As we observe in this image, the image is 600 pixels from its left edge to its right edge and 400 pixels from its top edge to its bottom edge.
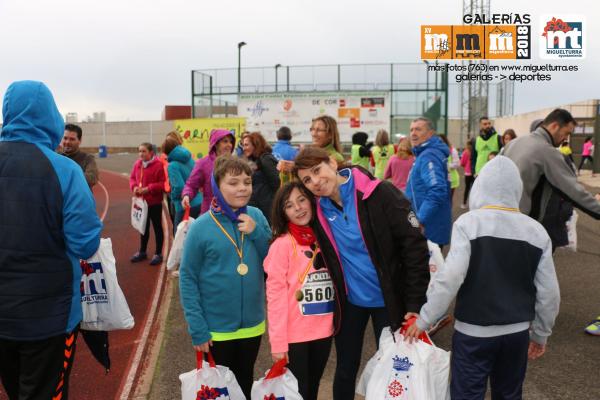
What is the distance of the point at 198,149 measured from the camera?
16062 mm

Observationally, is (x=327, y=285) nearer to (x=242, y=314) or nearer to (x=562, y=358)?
(x=242, y=314)

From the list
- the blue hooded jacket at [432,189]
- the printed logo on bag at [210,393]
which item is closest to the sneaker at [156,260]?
the blue hooded jacket at [432,189]

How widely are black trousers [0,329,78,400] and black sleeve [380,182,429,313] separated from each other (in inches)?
71.9

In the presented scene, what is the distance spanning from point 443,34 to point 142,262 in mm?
14072

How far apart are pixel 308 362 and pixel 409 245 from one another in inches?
35.6

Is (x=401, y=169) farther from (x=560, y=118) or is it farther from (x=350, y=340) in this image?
(x=350, y=340)

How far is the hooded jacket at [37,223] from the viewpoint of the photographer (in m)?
2.45

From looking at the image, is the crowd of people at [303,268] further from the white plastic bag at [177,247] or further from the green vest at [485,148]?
the green vest at [485,148]

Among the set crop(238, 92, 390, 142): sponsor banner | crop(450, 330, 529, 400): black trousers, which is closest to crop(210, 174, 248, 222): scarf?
crop(450, 330, 529, 400): black trousers

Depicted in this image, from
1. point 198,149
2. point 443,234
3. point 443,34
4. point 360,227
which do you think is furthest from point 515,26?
point 360,227

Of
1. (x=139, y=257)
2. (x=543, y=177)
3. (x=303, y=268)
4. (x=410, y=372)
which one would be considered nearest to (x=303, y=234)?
(x=303, y=268)

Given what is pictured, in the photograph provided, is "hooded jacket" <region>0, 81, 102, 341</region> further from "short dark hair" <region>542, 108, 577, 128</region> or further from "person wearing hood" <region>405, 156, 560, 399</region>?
"short dark hair" <region>542, 108, 577, 128</region>

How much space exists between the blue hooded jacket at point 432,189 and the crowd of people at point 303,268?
83.8 inches

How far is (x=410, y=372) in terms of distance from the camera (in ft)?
9.20
